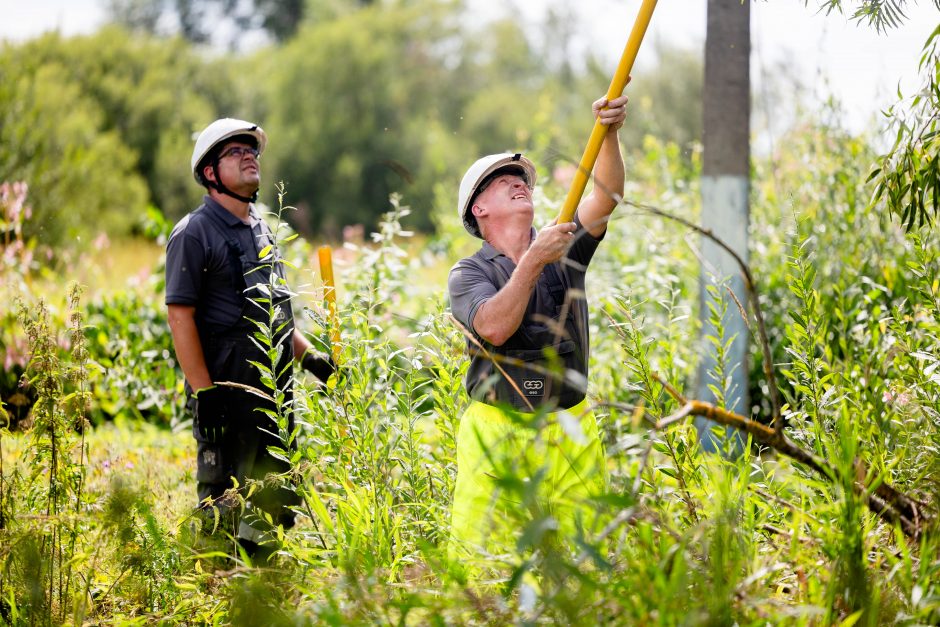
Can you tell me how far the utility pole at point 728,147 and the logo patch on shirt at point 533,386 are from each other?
210 centimetres

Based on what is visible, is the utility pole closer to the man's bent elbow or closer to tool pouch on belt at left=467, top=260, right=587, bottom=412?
tool pouch on belt at left=467, top=260, right=587, bottom=412

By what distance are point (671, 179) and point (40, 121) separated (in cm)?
1281

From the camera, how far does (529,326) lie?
2.91m

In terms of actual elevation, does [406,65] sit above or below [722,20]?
above

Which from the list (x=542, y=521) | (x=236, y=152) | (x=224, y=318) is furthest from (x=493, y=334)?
(x=236, y=152)

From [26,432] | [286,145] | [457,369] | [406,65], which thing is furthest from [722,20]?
[406,65]

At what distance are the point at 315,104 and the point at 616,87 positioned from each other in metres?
30.3

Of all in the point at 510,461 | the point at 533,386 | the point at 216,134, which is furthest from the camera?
the point at 216,134

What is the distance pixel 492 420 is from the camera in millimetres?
2840

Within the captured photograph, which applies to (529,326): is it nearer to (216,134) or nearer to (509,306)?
(509,306)

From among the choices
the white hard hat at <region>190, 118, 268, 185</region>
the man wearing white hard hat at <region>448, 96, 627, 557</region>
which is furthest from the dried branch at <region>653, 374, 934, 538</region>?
the white hard hat at <region>190, 118, 268, 185</region>

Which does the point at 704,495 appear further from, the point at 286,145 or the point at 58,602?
the point at 286,145

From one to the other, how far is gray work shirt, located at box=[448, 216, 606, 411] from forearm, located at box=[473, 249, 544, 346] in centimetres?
6

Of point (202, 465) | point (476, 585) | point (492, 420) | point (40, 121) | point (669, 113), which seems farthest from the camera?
point (669, 113)
